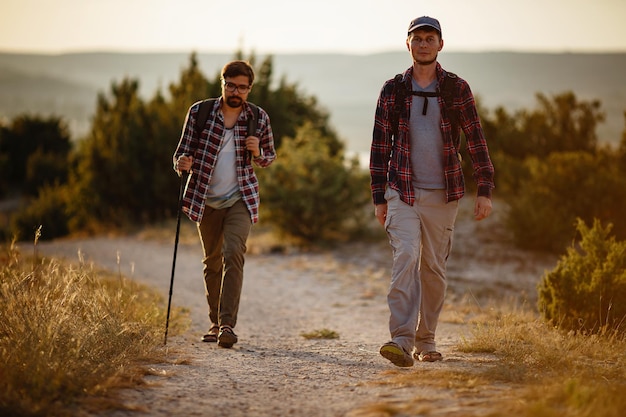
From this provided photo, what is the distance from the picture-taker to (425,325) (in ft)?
19.3

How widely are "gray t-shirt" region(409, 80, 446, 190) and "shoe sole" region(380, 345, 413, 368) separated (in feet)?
3.91

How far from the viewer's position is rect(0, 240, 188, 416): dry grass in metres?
4.18

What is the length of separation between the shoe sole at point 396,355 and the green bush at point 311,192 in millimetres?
9977

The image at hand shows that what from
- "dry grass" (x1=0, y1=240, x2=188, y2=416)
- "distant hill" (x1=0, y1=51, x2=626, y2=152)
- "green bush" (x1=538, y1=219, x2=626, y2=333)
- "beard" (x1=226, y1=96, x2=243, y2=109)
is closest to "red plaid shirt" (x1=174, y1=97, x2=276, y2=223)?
"beard" (x1=226, y1=96, x2=243, y2=109)

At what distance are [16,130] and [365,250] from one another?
91.3ft

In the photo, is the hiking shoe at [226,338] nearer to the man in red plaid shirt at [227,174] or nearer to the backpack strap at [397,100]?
the man in red plaid shirt at [227,174]

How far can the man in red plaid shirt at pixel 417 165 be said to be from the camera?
552cm

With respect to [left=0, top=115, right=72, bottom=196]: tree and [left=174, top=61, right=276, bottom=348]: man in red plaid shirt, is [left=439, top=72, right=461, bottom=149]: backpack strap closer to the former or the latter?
[left=174, top=61, right=276, bottom=348]: man in red plaid shirt

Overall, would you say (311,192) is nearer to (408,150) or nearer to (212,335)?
(212,335)

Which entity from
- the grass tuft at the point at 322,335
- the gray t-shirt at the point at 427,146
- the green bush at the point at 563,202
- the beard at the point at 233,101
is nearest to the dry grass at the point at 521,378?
the gray t-shirt at the point at 427,146

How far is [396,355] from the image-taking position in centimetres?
524

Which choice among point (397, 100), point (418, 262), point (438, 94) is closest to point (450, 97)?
point (438, 94)

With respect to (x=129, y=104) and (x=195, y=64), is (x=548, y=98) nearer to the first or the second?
(x=195, y=64)

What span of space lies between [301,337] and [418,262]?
8.09 feet
